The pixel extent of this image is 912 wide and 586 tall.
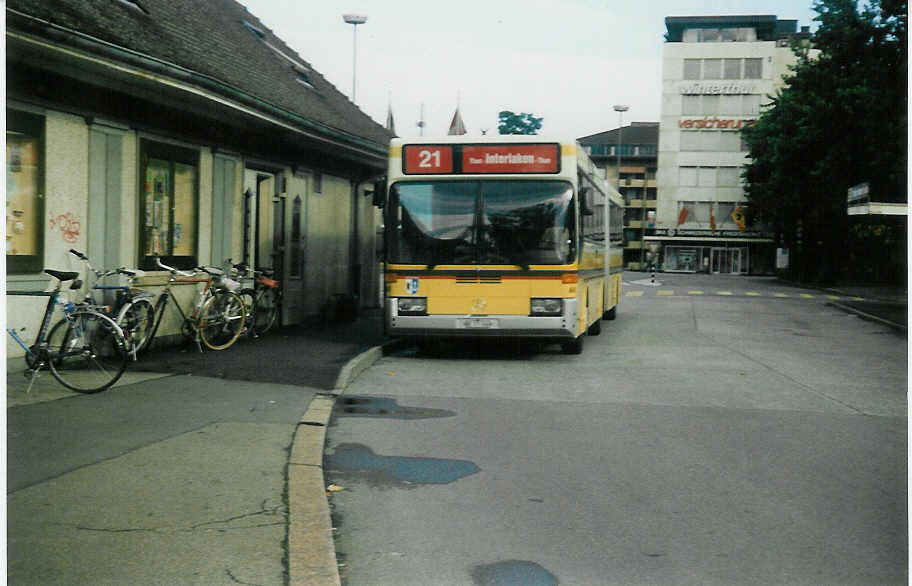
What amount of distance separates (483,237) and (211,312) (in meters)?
3.55

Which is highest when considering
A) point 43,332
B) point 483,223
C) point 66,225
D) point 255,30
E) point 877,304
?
point 255,30

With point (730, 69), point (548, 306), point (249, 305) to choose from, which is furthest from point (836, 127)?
point (730, 69)

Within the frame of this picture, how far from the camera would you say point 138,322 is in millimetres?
11727

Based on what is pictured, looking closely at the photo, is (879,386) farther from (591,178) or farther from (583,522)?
(583,522)

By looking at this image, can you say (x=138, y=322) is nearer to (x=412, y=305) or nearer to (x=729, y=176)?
(x=412, y=305)

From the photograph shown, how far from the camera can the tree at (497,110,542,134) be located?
52188 mm

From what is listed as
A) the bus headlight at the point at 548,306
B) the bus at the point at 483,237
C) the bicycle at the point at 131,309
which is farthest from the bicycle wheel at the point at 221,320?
the bus headlight at the point at 548,306

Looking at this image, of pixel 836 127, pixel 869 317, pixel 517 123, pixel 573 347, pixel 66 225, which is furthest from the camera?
pixel 517 123

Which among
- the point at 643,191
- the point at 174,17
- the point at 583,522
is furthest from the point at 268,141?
the point at 643,191

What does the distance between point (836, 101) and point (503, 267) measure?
32.3m

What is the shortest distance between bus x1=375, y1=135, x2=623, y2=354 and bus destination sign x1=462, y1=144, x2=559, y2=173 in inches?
0.5

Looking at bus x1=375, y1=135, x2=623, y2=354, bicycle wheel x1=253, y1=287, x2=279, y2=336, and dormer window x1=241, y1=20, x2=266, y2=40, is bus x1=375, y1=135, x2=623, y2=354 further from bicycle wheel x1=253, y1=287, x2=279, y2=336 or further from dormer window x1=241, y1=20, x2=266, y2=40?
dormer window x1=241, y1=20, x2=266, y2=40

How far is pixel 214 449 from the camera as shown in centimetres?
678

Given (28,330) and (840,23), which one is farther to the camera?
(840,23)
